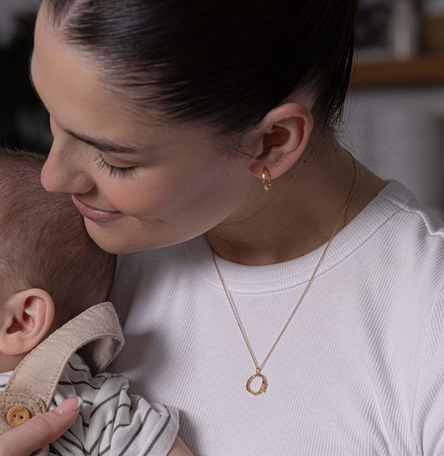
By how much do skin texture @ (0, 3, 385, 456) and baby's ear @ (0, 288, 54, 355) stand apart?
0.15m

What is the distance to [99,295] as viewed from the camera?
1219 mm

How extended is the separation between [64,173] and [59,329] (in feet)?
0.88

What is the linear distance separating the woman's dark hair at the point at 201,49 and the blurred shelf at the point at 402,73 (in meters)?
2.02

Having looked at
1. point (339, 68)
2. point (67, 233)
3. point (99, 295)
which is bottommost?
point (99, 295)

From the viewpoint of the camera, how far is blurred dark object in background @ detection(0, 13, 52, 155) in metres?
2.74

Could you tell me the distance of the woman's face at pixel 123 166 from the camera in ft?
2.85

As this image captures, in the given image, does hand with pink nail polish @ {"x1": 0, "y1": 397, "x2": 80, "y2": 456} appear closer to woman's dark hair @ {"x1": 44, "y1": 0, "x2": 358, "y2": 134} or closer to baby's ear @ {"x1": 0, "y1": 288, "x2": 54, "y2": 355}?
baby's ear @ {"x1": 0, "y1": 288, "x2": 54, "y2": 355}

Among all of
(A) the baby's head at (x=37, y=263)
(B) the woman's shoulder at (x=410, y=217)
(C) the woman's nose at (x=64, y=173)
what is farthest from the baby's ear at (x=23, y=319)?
(B) the woman's shoulder at (x=410, y=217)

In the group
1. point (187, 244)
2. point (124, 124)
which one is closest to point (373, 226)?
point (187, 244)

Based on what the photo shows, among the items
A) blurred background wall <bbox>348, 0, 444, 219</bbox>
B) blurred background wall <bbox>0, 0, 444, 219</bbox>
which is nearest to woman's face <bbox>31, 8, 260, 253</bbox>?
blurred background wall <bbox>0, 0, 444, 219</bbox>

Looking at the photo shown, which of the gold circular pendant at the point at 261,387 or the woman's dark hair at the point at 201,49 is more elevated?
the woman's dark hair at the point at 201,49

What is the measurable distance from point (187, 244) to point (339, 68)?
405mm

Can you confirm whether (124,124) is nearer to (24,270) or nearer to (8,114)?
(24,270)

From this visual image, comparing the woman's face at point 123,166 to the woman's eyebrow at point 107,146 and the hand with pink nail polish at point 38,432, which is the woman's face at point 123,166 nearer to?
the woman's eyebrow at point 107,146
